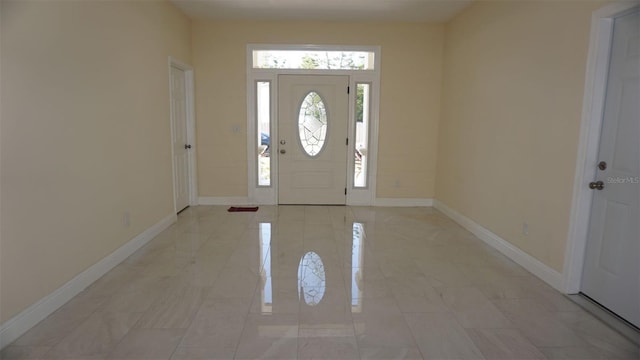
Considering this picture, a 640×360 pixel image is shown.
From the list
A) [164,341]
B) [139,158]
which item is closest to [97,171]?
[139,158]

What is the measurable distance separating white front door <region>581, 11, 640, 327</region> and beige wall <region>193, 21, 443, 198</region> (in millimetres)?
3007

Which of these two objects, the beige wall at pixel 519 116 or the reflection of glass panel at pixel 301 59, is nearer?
the beige wall at pixel 519 116

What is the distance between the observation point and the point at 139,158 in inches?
147

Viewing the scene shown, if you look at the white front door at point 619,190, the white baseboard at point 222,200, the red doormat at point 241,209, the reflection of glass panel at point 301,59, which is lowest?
the red doormat at point 241,209

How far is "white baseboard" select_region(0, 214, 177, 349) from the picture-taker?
6.98ft

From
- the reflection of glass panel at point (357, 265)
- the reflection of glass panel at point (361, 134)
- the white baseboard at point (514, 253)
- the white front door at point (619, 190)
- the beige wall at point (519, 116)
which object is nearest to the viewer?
the white front door at point (619, 190)

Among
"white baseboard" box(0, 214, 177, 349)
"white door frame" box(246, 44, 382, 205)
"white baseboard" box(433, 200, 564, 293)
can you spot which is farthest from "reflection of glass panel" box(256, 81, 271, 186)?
"white baseboard" box(433, 200, 564, 293)

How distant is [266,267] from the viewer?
3.27 m

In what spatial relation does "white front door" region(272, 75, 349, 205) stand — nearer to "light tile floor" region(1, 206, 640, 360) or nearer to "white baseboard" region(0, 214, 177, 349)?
"light tile floor" region(1, 206, 640, 360)

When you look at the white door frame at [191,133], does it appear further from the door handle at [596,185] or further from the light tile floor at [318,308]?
the door handle at [596,185]

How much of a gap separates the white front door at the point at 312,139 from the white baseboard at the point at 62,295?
2.34 meters

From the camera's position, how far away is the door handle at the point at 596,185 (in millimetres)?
2604

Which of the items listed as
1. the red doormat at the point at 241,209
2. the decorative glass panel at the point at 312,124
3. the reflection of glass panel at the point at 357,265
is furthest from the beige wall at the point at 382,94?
the reflection of glass panel at the point at 357,265

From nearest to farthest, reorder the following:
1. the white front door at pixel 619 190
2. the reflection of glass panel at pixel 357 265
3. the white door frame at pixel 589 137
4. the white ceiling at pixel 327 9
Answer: the white front door at pixel 619 190
the white door frame at pixel 589 137
the reflection of glass panel at pixel 357 265
the white ceiling at pixel 327 9
